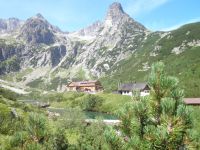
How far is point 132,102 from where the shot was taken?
29.4ft

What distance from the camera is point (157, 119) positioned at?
28.2ft

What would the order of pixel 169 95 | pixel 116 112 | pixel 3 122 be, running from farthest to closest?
pixel 3 122, pixel 116 112, pixel 169 95

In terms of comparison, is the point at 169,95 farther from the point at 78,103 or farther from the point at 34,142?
the point at 78,103

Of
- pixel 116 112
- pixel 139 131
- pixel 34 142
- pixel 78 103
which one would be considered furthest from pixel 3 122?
pixel 78 103

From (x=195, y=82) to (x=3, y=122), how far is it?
521 feet

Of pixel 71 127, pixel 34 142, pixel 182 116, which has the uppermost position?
pixel 182 116

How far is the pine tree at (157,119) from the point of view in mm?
7605

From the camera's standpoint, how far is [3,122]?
12562 mm

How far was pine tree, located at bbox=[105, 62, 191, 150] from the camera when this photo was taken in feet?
25.0

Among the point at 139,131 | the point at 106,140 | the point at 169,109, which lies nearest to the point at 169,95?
the point at 169,109

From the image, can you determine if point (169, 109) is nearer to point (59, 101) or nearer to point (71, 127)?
point (71, 127)

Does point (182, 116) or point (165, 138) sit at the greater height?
point (182, 116)

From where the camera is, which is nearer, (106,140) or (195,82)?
(106,140)

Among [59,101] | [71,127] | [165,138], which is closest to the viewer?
[165,138]
